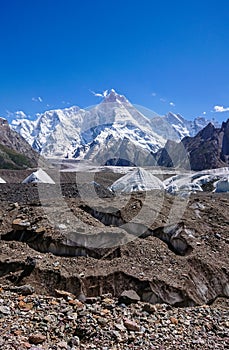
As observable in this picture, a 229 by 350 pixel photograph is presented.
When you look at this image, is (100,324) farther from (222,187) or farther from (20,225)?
(222,187)

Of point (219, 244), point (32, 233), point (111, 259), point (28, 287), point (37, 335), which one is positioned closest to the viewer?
point (37, 335)

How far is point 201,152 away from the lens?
13600 centimetres

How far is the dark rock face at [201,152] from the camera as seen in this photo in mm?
129413

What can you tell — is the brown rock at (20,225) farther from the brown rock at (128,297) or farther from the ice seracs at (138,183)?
the ice seracs at (138,183)

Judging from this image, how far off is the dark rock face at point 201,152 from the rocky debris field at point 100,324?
121 metres

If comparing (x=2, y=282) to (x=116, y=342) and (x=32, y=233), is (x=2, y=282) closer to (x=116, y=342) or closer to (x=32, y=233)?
(x=32, y=233)

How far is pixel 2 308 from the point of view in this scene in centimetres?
682

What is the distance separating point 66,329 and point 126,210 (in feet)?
16.8

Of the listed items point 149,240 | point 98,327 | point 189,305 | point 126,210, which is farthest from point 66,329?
point 126,210

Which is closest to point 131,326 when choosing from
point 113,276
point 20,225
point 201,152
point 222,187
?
point 113,276

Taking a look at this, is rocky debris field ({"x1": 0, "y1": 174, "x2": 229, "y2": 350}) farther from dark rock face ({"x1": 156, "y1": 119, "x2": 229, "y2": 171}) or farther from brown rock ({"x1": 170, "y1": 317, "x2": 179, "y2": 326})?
dark rock face ({"x1": 156, "y1": 119, "x2": 229, "y2": 171})

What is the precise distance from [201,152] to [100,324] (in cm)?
13409

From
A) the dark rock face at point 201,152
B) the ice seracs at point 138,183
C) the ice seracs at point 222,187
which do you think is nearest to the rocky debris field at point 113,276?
the ice seracs at point 138,183

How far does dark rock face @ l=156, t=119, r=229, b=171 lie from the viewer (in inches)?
5095
